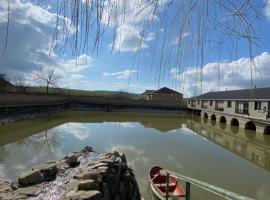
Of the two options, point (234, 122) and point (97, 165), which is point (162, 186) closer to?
point (97, 165)

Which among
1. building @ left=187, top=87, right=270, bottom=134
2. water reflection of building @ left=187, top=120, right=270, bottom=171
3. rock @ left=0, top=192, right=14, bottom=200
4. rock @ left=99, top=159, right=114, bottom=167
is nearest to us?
rock @ left=0, top=192, right=14, bottom=200

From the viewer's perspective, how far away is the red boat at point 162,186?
378 inches

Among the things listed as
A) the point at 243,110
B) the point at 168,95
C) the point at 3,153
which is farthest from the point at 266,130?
the point at 168,95

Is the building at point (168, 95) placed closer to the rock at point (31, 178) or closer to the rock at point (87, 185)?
the rock at point (87, 185)

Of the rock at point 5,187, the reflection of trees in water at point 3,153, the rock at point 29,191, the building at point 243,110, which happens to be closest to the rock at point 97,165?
the rock at point 29,191

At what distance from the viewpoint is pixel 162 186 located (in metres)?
10.7

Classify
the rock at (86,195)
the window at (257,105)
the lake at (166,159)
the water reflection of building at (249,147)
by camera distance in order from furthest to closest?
the window at (257,105), the water reflection of building at (249,147), the lake at (166,159), the rock at (86,195)

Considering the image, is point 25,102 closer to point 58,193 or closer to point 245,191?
point 245,191

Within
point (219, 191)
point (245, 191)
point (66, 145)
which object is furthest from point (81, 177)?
point (66, 145)

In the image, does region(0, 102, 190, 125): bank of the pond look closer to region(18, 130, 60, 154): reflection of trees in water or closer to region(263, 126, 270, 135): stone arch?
region(18, 130, 60, 154): reflection of trees in water

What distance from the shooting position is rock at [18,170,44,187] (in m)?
6.70

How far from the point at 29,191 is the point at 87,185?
1.10 metres

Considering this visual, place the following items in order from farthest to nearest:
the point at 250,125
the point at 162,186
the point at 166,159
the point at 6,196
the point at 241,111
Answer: the point at 241,111
the point at 250,125
the point at 166,159
the point at 162,186
the point at 6,196

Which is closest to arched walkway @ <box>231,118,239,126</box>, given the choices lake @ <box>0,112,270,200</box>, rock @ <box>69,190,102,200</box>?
lake @ <box>0,112,270,200</box>
